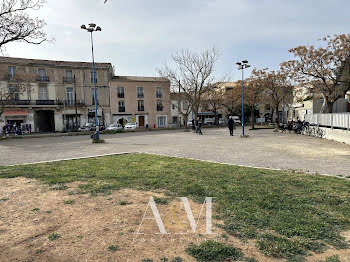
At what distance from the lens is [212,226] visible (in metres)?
3.34

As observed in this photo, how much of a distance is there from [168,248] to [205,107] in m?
43.5

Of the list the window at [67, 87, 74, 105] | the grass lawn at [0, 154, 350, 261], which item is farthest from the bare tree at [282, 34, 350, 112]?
the window at [67, 87, 74, 105]

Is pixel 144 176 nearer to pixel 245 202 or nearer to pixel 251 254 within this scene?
pixel 245 202

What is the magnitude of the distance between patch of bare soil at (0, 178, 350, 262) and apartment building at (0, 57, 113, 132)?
31.2 metres

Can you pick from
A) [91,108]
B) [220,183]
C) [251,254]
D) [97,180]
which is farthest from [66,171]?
[91,108]

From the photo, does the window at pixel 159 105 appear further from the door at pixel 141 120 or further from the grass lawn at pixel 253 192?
the grass lawn at pixel 253 192

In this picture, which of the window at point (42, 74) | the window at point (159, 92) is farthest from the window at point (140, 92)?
the window at point (42, 74)

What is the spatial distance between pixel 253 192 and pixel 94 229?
9.66 feet

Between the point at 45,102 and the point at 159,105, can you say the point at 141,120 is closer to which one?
the point at 159,105

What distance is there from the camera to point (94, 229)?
10.8 feet

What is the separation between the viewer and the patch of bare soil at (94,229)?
2.70m

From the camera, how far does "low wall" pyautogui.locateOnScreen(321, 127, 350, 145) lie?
1337 cm

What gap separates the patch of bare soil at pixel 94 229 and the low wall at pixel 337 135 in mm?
13041

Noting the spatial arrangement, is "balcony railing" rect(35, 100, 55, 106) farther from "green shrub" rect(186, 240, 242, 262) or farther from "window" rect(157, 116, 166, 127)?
"green shrub" rect(186, 240, 242, 262)
